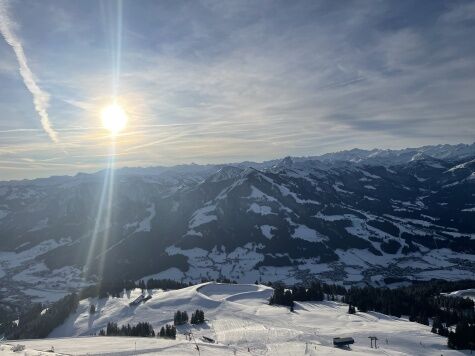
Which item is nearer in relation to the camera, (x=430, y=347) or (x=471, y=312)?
(x=430, y=347)

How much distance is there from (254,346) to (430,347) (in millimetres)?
53022

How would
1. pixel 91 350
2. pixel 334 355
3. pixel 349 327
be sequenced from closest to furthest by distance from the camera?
pixel 91 350 → pixel 334 355 → pixel 349 327

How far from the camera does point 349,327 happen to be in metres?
164

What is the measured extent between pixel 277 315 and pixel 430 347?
2476 inches

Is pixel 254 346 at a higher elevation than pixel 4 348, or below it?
below

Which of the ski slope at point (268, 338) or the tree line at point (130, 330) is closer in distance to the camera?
the ski slope at point (268, 338)

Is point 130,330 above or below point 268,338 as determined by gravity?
below

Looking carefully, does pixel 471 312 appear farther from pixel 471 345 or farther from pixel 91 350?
pixel 91 350

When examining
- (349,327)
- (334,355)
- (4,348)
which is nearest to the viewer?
(4,348)

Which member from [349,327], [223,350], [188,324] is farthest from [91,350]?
[349,327]

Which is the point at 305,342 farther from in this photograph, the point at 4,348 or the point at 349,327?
the point at 4,348

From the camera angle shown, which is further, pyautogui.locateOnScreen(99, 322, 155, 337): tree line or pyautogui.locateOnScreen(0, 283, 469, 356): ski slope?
pyautogui.locateOnScreen(99, 322, 155, 337): tree line

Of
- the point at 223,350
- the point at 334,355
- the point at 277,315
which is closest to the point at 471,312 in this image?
the point at 277,315

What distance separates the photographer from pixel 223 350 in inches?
4218
